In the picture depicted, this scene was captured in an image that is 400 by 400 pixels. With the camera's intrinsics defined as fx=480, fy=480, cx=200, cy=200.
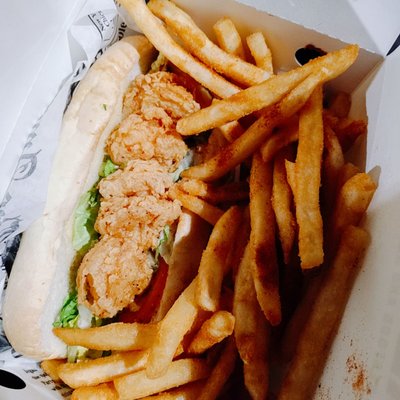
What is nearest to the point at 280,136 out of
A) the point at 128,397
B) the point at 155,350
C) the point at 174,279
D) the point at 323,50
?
the point at 323,50

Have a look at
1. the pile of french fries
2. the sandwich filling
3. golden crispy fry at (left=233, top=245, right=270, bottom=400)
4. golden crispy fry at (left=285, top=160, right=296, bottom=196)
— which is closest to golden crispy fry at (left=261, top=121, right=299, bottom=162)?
the pile of french fries

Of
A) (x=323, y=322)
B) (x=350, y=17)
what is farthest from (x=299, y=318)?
(x=350, y=17)

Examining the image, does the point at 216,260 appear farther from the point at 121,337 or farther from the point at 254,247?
the point at 121,337

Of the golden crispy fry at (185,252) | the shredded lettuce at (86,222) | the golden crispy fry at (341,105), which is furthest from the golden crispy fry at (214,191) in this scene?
the golden crispy fry at (341,105)

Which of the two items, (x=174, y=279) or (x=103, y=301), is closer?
(x=103, y=301)

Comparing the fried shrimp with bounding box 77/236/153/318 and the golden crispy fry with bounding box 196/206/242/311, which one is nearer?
the golden crispy fry with bounding box 196/206/242/311

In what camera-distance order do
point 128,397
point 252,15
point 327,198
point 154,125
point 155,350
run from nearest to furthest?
point 155,350
point 128,397
point 327,198
point 252,15
point 154,125

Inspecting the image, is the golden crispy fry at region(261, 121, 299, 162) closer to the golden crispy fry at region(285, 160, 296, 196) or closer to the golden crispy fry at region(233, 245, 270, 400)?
the golden crispy fry at region(285, 160, 296, 196)

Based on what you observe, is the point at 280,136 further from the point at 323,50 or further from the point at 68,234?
the point at 68,234
